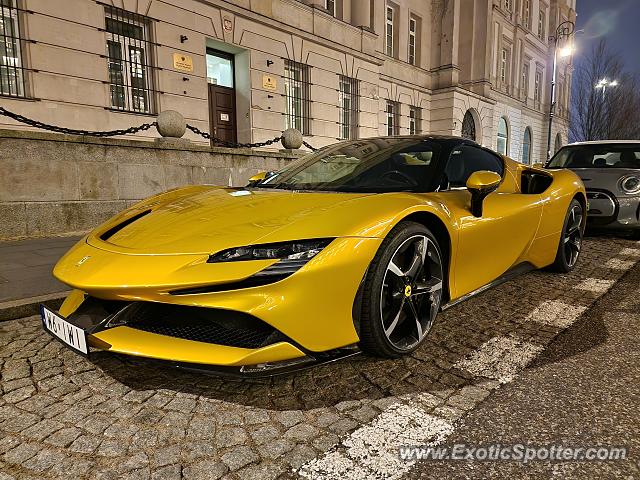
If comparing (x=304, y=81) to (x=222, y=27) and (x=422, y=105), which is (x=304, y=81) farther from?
(x=422, y=105)

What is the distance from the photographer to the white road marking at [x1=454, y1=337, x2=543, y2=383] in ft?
6.88

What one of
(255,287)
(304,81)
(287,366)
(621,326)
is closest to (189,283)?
(255,287)

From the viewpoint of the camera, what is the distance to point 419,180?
2654 mm

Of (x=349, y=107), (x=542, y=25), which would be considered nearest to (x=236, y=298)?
(x=349, y=107)

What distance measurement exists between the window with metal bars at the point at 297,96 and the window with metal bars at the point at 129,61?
4.41 m

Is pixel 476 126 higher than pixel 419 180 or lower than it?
higher

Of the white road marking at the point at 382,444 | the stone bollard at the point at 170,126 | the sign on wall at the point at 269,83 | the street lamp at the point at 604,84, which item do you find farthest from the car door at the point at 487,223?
the street lamp at the point at 604,84

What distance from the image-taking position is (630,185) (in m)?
5.52

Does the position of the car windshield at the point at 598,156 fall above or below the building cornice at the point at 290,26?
below

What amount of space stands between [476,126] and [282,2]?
1436 centimetres

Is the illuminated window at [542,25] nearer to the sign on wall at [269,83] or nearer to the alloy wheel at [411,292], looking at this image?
the sign on wall at [269,83]

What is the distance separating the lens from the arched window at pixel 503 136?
85.9 feet

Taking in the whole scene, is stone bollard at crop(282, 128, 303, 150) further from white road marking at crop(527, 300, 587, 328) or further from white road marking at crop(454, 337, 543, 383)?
white road marking at crop(454, 337, 543, 383)

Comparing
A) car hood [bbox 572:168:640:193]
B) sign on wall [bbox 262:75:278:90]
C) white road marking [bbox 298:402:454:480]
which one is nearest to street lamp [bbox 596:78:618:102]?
sign on wall [bbox 262:75:278:90]
